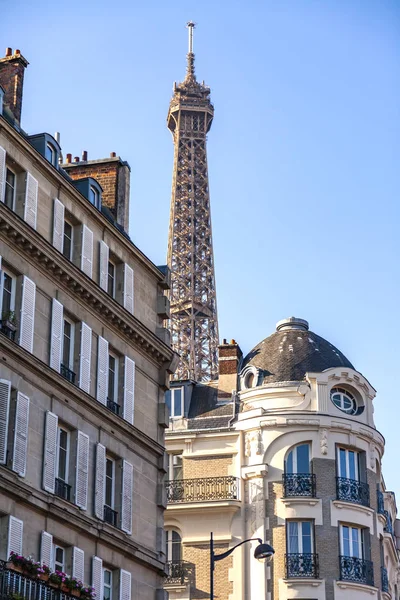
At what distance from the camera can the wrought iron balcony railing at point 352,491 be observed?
45781 millimetres

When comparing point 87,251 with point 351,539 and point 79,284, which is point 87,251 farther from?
point 351,539

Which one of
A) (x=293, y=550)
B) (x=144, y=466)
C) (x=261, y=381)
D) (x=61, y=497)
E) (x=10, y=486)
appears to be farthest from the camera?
(x=261, y=381)

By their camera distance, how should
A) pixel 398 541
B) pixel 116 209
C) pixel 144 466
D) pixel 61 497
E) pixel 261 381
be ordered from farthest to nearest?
pixel 398 541 → pixel 261 381 → pixel 116 209 → pixel 144 466 → pixel 61 497

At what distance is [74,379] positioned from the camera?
30781 mm

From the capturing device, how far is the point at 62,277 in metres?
30.6

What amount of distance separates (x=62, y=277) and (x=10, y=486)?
5580mm

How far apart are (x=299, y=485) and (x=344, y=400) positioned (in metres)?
3.85

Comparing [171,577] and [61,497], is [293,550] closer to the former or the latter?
[171,577]

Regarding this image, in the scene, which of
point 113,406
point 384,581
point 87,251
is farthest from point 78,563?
point 384,581

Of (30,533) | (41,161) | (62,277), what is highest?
(41,161)

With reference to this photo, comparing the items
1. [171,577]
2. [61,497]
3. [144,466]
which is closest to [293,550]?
[171,577]

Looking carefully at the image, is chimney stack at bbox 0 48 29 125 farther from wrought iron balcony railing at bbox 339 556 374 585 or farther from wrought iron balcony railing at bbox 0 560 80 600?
wrought iron balcony railing at bbox 339 556 374 585

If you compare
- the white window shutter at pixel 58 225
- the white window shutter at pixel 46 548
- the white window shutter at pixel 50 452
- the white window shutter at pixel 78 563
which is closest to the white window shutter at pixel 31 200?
the white window shutter at pixel 58 225

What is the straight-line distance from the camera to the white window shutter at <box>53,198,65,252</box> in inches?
1219
